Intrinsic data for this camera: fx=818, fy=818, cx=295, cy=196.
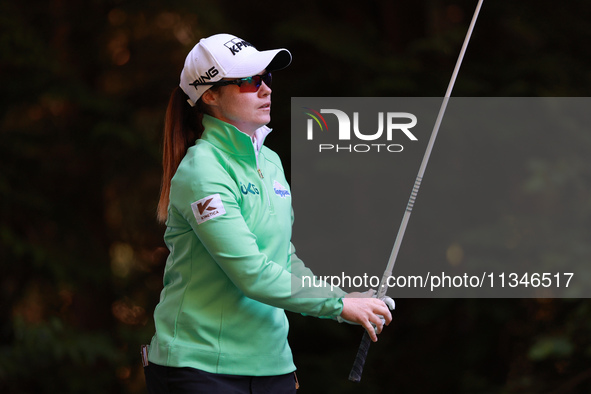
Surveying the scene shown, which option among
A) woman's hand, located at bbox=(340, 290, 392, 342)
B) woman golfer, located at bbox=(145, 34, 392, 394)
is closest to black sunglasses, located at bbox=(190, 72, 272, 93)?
woman golfer, located at bbox=(145, 34, 392, 394)

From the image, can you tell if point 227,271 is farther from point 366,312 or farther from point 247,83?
point 247,83

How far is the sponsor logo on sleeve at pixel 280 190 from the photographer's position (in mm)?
1923

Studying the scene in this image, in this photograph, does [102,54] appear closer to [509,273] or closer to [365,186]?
[365,186]

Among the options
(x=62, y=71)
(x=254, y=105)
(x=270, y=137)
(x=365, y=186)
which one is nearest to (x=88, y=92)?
(x=62, y=71)

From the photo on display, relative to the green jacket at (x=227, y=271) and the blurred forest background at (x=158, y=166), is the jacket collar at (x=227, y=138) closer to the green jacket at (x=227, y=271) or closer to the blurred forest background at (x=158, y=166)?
the green jacket at (x=227, y=271)

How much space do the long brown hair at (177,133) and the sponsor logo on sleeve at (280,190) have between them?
0.22 meters

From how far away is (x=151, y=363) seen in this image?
6.05ft

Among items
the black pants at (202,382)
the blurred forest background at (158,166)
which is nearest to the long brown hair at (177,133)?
the black pants at (202,382)

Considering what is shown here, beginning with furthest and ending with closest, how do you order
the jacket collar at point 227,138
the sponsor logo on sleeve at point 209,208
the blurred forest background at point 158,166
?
the blurred forest background at point 158,166, the jacket collar at point 227,138, the sponsor logo on sleeve at point 209,208

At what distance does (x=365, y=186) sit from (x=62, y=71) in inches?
79.5

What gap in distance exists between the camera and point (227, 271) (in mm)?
1729

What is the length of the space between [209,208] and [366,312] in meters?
0.41

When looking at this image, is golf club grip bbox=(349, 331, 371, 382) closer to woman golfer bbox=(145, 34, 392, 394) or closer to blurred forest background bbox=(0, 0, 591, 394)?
woman golfer bbox=(145, 34, 392, 394)

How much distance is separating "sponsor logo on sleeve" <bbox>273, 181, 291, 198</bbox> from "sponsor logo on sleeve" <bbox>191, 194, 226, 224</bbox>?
0.77 ft
